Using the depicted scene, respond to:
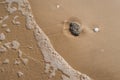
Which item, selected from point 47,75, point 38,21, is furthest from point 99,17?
point 47,75

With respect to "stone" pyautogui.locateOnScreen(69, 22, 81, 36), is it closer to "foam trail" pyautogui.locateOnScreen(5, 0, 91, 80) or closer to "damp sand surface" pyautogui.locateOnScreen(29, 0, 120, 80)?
"damp sand surface" pyautogui.locateOnScreen(29, 0, 120, 80)

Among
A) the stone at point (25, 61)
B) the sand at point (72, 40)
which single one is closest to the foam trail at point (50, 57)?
the sand at point (72, 40)

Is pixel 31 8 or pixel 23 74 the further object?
pixel 31 8

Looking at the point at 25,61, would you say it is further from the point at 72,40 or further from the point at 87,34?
the point at 87,34

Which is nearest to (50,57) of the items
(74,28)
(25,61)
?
(25,61)

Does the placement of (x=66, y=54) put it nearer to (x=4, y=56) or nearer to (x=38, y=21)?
(x=38, y=21)

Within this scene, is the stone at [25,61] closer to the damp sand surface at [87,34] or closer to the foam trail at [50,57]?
the foam trail at [50,57]

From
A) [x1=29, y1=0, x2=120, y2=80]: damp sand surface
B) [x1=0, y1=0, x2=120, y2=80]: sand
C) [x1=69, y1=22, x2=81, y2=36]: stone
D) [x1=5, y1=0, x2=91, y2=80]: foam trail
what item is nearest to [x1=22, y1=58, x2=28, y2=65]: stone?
[x1=0, y1=0, x2=120, y2=80]: sand
